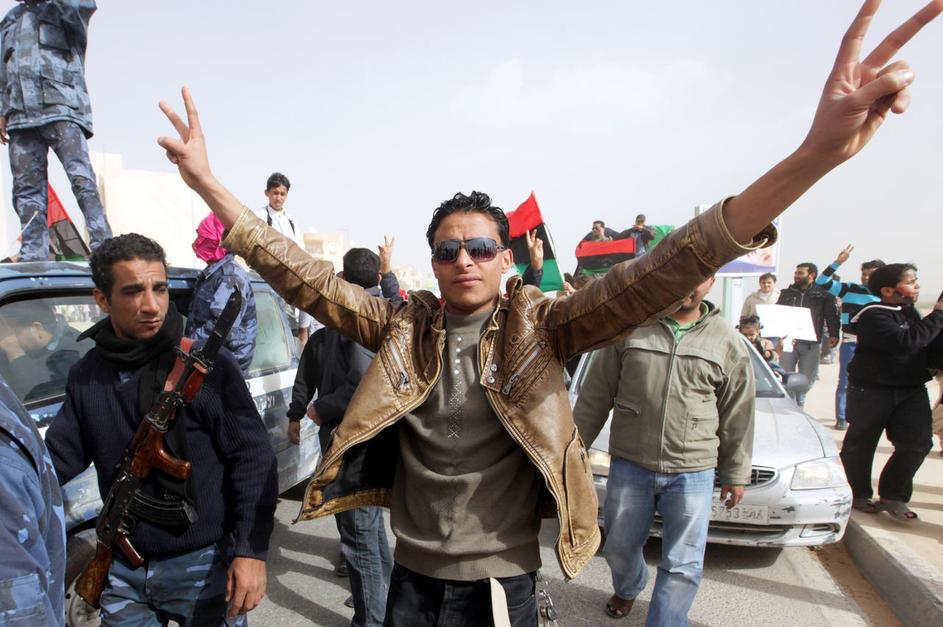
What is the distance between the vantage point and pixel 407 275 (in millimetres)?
60688

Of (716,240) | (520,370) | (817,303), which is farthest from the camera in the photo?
(817,303)

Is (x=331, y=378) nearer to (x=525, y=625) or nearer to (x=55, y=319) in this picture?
(x=55, y=319)

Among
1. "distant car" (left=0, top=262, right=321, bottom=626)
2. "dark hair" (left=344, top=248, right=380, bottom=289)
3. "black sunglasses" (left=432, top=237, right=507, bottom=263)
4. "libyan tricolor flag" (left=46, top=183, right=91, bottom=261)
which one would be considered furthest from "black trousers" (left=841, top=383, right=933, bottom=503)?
"libyan tricolor flag" (left=46, top=183, right=91, bottom=261)

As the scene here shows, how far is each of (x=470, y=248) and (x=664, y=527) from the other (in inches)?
79.7

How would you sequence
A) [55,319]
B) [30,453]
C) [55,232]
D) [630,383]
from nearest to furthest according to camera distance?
[30,453] → [55,319] → [630,383] → [55,232]

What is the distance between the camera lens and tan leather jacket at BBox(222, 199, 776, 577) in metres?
1.45

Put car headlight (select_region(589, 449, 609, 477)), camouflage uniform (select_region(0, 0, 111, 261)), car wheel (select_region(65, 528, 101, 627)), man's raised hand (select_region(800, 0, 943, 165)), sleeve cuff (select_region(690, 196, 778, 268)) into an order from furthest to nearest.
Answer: car headlight (select_region(589, 449, 609, 477)) → camouflage uniform (select_region(0, 0, 111, 261)) → car wheel (select_region(65, 528, 101, 627)) → sleeve cuff (select_region(690, 196, 778, 268)) → man's raised hand (select_region(800, 0, 943, 165))

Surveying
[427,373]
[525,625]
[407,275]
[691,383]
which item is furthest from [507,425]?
[407,275]

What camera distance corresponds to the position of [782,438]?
13.4 ft

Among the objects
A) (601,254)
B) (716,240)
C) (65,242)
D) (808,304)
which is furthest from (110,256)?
(808,304)

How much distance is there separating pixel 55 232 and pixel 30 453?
4466 millimetres

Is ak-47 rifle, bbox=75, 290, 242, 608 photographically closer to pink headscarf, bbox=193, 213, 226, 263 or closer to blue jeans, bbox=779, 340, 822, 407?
pink headscarf, bbox=193, 213, 226, 263

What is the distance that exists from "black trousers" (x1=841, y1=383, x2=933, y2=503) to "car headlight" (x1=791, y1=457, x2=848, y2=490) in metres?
1.13

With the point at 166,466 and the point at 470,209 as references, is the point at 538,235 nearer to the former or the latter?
the point at 470,209
